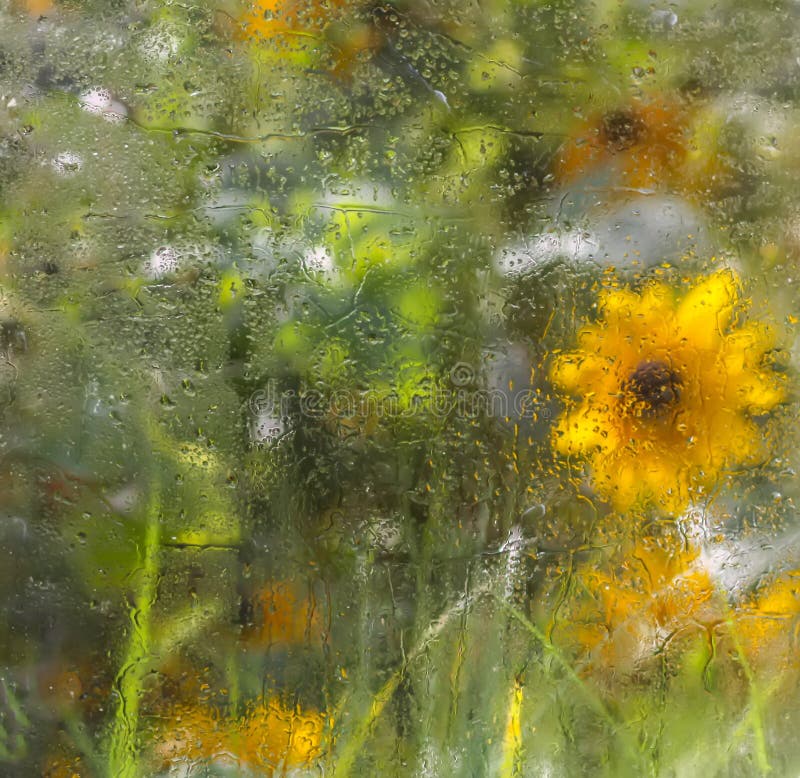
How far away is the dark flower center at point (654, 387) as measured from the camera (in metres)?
0.76

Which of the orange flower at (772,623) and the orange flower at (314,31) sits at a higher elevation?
the orange flower at (314,31)

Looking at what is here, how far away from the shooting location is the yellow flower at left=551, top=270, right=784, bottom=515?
2.50 ft

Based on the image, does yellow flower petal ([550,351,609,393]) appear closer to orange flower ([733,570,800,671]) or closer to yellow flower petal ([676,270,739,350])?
yellow flower petal ([676,270,739,350])

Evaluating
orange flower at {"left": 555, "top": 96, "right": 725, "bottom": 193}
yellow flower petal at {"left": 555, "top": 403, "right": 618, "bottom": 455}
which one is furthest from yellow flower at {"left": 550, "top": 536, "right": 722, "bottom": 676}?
Result: orange flower at {"left": 555, "top": 96, "right": 725, "bottom": 193}

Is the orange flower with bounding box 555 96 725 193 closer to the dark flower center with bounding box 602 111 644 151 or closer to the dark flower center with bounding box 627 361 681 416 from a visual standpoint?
the dark flower center with bounding box 602 111 644 151

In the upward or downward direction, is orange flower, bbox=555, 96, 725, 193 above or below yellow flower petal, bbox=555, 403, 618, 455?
above

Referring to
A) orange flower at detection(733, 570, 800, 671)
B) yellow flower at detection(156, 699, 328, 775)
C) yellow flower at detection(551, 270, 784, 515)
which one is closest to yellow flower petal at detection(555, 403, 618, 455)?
yellow flower at detection(551, 270, 784, 515)

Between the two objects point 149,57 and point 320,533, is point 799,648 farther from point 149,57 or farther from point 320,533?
point 149,57

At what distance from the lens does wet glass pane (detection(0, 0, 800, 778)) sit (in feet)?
2.46

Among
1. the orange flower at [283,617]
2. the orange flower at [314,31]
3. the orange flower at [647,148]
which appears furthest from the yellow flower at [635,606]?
the orange flower at [314,31]

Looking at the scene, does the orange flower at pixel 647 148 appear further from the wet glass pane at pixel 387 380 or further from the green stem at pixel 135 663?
the green stem at pixel 135 663

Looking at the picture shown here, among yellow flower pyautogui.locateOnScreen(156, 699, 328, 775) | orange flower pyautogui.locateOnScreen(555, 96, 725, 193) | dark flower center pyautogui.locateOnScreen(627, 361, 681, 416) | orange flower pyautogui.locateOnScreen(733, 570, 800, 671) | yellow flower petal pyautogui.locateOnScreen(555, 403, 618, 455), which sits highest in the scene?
orange flower pyautogui.locateOnScreen(555, 96, 725, 193)

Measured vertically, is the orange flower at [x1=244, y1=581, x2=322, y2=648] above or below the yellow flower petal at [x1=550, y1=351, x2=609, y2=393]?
below

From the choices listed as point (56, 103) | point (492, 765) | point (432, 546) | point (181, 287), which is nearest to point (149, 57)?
point (56, 103)
